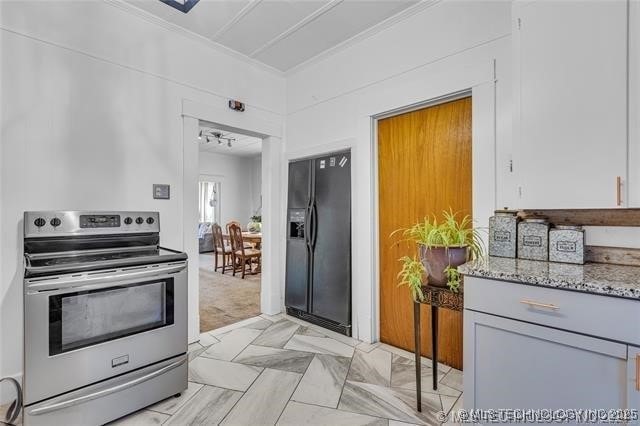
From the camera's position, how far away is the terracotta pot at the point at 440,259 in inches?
66.8

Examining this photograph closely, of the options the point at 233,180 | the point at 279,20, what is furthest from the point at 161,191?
the point at 233,180

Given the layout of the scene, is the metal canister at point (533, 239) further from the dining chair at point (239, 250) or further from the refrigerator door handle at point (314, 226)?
the dining chair at point (239, 250)

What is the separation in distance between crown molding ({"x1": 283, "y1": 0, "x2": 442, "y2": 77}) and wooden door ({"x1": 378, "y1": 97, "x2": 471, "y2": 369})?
0.76 metres

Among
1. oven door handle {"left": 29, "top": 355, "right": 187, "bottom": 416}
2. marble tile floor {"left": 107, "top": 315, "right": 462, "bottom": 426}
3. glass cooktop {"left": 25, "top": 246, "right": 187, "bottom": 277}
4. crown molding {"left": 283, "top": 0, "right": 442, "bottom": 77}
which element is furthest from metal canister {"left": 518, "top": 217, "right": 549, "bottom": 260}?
oven door handle {"left": 29, "top": 355, "right": 187, "bottom": 416}

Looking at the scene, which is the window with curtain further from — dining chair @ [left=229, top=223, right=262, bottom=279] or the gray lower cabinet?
the gray lower cabinet

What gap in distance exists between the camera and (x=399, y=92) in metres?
2.52

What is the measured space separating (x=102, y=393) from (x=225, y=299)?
2.38 metres

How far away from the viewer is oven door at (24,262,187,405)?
149 centimetres

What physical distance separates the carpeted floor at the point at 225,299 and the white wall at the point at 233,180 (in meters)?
3.18

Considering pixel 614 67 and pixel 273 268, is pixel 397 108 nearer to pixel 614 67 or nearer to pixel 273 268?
pixel 614 67

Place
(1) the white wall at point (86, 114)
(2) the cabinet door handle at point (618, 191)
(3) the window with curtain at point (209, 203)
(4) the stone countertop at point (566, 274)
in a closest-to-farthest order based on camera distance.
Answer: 1. (4) the stone countertop at point (566, 274)
2. (2) the cabinet door handle at point (618, 191)
3. (1) the white wall at point (86, 114)
4. (3) the window with curtain at point (209, 203)

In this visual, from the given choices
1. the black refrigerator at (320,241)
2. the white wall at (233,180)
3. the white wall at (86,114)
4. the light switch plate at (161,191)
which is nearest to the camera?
the white wall at (86,114)

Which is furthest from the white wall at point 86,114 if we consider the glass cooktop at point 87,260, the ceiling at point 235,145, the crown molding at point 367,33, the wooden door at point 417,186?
the ceiling at point 235,145

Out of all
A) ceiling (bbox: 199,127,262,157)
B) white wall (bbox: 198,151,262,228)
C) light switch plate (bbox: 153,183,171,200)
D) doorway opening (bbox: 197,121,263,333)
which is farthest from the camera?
white wall (bbox: 198,151,262,228)
